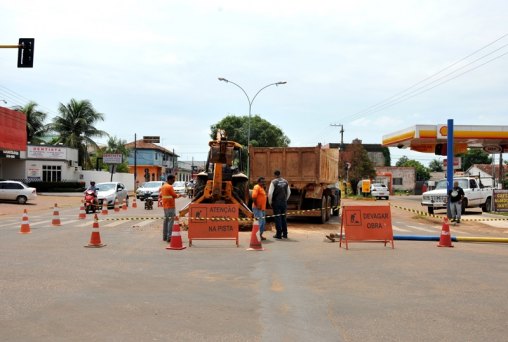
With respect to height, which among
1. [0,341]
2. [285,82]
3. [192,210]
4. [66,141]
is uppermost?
[285,82]

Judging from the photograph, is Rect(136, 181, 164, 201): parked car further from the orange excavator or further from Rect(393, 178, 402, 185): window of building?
Rect(393, 178, 402, 185): window of building

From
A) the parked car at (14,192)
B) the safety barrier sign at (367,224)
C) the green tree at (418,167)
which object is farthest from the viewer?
the green tree at (418,167)

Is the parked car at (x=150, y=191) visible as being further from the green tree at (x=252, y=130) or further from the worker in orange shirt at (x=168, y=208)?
the green tree at (x=252, y=130)

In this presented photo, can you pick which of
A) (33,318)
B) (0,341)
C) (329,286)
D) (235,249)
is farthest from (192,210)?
(0,341)

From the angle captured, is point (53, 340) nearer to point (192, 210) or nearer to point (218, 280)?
point (218, 280)

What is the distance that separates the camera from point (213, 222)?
13.2m

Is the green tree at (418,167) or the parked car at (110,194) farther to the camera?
the green tree at (418,167)

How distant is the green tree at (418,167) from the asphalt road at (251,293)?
332 ft

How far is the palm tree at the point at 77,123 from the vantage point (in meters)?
59.4

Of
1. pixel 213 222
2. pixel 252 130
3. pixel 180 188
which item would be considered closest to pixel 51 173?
pixel 180 188

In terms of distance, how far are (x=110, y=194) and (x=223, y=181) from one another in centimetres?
1451

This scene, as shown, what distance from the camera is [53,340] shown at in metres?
5.36

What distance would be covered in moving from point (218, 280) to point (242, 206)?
7.68 meters

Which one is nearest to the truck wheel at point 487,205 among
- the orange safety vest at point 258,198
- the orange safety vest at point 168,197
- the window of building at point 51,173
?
the orange safety vest at point 258,198
